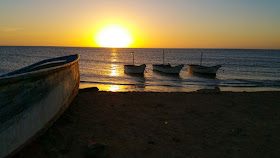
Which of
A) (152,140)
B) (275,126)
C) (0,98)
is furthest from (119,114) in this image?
(275,126)

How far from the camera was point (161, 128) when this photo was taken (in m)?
6.68

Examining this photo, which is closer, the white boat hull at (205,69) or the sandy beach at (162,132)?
the sandy beach at (162,132)

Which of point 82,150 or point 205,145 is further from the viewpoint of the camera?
point 205,145

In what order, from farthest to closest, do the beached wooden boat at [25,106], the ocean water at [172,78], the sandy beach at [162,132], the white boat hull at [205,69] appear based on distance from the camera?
1. the white boat hull at [205,69]
2. the ocean water at [172,78]
3. the sandy beach at [162,132]
4. the beached wooden boat at [25,106]

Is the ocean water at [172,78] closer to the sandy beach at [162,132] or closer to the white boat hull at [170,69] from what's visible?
the white boat hull at [170,69]

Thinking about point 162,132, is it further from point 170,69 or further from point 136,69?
point 170,69

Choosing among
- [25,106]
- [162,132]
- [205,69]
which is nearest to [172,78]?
[205,69]

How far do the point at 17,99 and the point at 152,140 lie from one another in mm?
3839

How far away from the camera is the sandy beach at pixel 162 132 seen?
16.4ft

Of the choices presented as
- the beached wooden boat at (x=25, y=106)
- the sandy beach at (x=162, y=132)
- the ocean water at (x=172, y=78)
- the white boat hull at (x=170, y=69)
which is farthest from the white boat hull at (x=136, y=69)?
the beached wooden boat at (x=25, y=106)

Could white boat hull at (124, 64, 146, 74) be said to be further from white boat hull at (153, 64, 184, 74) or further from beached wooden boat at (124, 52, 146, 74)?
white boat hull at (153, 64, 184, 74)

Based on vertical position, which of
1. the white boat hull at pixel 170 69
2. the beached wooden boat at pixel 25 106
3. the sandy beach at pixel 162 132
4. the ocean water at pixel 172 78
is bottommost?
A: the ocean water at pixel 172 78

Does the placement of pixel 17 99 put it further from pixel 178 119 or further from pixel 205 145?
pixel 178 119

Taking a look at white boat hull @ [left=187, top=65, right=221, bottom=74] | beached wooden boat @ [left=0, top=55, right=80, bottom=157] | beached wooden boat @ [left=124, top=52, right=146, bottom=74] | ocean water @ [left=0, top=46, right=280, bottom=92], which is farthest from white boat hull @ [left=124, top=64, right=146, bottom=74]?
beached wooden boat @ [left=0, top=55, right=80, bottom=157]
